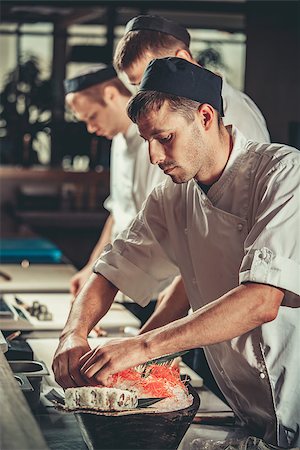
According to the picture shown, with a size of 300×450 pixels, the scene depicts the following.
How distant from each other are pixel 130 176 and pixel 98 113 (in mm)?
358

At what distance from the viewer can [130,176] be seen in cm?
446

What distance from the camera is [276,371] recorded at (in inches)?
98.8

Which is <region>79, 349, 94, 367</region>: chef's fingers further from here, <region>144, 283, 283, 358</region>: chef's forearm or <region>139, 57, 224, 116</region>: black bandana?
<region>139, 57, 224, 116</region>: black bandana

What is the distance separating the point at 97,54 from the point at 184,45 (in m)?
6.17

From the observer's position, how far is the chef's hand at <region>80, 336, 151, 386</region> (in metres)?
2.18

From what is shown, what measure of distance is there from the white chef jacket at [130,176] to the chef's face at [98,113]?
0.33ft

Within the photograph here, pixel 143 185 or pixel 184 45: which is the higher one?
pixel 184 45

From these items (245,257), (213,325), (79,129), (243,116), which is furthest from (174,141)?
(79,129)

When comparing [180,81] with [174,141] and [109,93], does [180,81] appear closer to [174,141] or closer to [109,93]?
[174,141]

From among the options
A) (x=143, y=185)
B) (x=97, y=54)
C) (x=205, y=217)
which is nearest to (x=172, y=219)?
Answer: (x=205, y=217)

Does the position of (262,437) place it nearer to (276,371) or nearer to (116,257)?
(276,371)

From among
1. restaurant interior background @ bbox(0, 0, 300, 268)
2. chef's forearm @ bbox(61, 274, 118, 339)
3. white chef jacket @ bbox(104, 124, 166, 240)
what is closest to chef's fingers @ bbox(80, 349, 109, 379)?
chef's forearm @ bbox(61, 274, 118, 339)

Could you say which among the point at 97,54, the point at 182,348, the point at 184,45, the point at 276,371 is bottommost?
the point at 97,54

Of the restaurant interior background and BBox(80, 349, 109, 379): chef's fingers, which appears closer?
BBox(80, 349, 109, 379): chef's fingers
